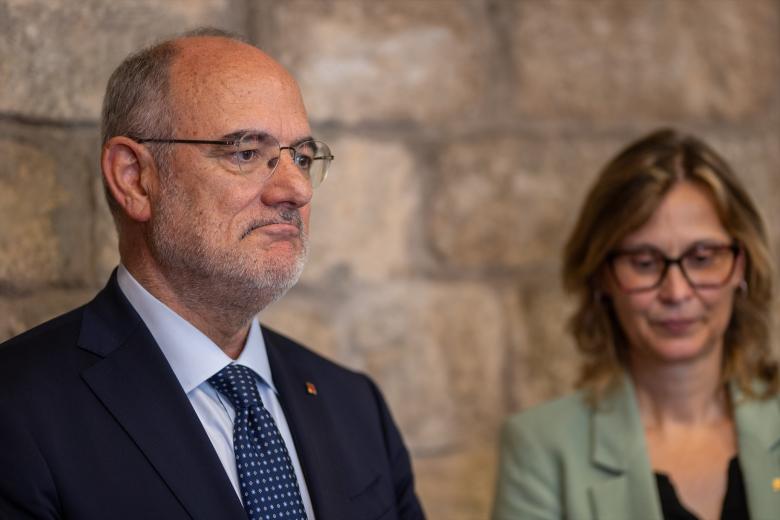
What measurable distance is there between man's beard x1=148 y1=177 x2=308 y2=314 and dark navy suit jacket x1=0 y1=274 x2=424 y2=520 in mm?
122

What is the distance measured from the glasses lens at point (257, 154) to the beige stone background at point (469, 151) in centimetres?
72

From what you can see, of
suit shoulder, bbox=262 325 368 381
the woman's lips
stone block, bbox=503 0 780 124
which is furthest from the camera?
stone block, bbox=503 0 780 124

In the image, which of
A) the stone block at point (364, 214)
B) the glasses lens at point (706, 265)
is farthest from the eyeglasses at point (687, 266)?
the stone block at point (364, 214)

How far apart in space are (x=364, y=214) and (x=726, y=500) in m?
1.21

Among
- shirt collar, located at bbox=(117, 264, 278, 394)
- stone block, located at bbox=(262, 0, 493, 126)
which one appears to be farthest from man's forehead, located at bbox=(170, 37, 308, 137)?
stone block, located at bbox=(262, 0, 493, 126)

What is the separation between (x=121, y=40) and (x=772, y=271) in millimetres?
1730

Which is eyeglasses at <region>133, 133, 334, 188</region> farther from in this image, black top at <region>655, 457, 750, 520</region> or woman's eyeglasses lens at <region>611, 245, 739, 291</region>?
black top at <region>655, 457, 750, 520</region>

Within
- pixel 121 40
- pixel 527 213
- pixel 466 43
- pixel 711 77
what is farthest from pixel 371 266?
pixel 711 77

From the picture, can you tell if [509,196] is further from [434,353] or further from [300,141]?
[300,141]

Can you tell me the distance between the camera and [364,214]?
9.73 ft

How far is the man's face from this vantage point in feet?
6.26

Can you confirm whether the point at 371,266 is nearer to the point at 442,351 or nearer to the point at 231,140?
the point at 442,351

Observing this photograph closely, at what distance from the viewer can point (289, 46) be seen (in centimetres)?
285

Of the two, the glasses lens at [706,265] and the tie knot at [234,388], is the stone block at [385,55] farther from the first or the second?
the tie knot at [234,388]
